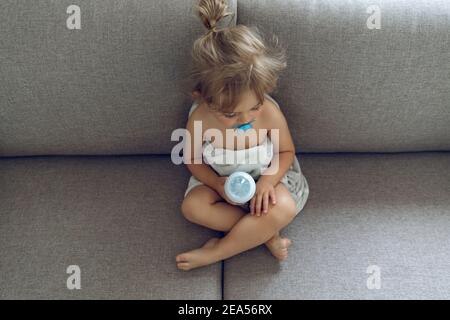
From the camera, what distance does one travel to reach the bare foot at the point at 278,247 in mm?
977

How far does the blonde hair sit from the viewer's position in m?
0.83

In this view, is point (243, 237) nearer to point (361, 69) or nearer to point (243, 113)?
point (243, 113)

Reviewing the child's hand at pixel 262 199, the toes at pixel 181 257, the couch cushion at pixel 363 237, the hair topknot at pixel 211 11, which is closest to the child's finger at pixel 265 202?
the child's hand at pixel 262 199

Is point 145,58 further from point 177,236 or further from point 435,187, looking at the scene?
point 435,187

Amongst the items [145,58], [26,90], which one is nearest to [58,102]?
[26,90]

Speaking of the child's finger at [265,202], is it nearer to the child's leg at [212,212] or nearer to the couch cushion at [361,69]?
the child's leg at [212,212]

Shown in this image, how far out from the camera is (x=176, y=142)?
44.4 inches

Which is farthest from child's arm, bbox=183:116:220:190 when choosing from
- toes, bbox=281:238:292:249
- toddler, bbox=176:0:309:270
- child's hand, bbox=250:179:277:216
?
toes, bbox=281:238:292:249

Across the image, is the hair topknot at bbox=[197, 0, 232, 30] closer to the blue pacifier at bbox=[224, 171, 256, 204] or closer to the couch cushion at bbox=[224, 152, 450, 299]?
the blue pacifier at bbox=[224, 171, 256, 204]

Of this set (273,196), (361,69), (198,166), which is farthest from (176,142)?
(361,69)

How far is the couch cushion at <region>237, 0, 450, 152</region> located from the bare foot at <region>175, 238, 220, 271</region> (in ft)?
1.34

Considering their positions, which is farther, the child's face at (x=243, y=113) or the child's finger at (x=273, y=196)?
the child's finger at (x=273, y=196)
